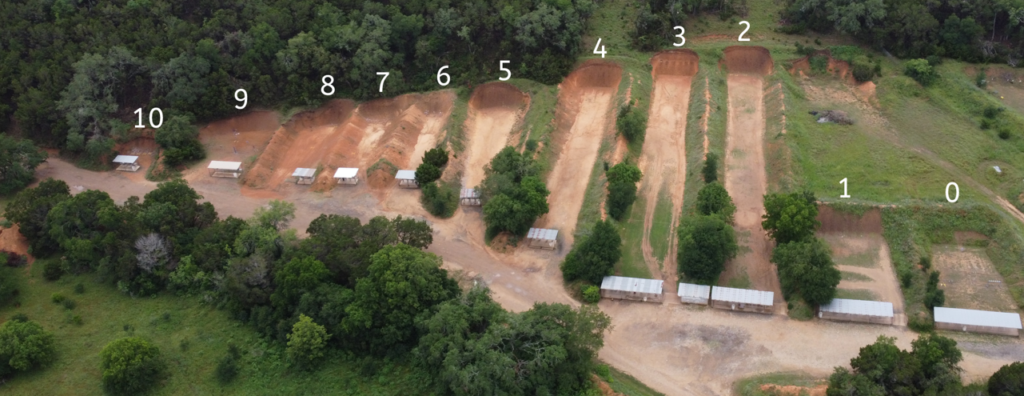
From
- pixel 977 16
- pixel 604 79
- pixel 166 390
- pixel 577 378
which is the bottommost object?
pixel 166 390

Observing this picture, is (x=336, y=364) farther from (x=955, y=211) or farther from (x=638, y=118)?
(x=955, y=211)

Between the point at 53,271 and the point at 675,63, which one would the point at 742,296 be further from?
the point at 53,271

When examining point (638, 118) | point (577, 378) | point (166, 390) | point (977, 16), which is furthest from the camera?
point (977, 16)

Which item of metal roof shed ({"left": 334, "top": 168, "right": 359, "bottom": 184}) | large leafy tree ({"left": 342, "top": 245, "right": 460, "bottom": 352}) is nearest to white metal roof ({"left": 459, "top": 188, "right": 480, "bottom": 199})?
metal roof shed ({"left": 334, "top": 168, "right": 359, "bottom": 184})

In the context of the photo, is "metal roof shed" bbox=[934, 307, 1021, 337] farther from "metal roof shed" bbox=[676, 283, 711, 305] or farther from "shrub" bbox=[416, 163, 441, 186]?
"shrub" bbox=[416, 163, 441, 186]

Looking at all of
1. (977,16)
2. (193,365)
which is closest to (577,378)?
(193,365)

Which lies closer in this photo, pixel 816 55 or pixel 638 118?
pixel 638 118
